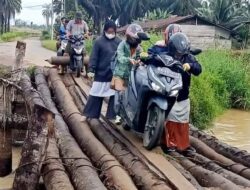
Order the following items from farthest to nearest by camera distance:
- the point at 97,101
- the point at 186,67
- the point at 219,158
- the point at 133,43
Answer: the point at 97,101 < the point at 133,43 < the point at 219,158 < the point at 186,67

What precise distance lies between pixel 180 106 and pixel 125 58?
98 cm

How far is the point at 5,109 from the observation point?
6.85 metres

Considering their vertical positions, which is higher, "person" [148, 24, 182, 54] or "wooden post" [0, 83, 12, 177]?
"person" [148, 24, 182, 54]

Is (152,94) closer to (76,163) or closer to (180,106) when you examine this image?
(180,106)

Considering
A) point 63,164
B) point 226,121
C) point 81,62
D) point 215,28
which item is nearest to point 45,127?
point 63,164

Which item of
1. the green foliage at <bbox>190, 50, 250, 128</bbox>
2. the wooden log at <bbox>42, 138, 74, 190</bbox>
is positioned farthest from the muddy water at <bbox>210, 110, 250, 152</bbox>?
the wooden log at <bbox>42, 138, 74, 190</bbox>

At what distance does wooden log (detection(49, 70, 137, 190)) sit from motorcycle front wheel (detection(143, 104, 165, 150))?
1.59 feet

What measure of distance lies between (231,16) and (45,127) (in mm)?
35007

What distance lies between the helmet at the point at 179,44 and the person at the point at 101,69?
5.16 feet

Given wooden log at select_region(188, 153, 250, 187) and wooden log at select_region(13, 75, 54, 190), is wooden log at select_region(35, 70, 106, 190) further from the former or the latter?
A: wooden log at select_region(188, 153, 250, 187)

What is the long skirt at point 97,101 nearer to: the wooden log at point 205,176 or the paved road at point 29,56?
the wooden log at point 205,176

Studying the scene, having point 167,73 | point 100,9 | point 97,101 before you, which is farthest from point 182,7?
point 167,73

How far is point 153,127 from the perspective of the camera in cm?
543

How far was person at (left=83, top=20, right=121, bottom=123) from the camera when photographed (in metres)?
6.89
